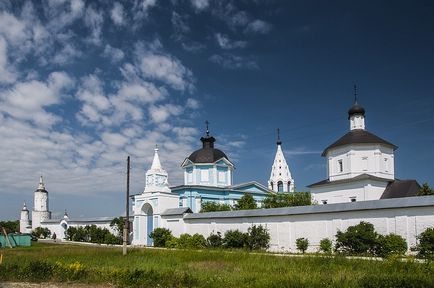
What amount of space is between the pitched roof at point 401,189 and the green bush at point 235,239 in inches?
388

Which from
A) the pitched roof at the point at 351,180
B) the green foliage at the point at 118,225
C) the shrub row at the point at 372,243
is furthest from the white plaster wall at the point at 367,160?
the green foliage at the point at 118,225

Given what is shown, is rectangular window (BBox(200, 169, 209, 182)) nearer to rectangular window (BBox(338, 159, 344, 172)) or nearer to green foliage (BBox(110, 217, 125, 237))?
green foliage (BBox(110, 217, 125, 237))

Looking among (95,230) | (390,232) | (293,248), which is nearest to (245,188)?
(95,230)

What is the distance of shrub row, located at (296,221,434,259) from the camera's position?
54.7 feet

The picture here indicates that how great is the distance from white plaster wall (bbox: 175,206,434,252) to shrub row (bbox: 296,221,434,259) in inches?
17.0

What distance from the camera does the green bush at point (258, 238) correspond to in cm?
2333

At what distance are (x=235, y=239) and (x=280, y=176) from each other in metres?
25.0

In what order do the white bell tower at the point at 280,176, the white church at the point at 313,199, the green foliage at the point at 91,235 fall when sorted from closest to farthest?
1. the white church at the point at 313,199
2. the green foliage at the point at 91,235
3. the white bell tower at the point at 280,176

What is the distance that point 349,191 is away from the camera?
2938 cm

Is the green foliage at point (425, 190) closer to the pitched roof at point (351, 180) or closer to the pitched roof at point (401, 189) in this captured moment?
the pitched roof at point (401, 189)


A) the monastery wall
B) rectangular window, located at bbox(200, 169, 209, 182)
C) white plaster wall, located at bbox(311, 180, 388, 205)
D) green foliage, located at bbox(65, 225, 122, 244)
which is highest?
rectangular window, located at bbox(200, 169, 209, 182)

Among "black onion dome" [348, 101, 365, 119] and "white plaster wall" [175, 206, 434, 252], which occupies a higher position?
"black onion dome" [348, 101, 365, 119]

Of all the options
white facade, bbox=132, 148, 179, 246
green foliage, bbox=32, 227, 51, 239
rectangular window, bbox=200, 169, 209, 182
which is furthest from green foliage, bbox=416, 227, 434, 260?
green foliage, bbox=32, 227, 51, 239

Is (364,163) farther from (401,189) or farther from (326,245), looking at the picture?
(326,245)
